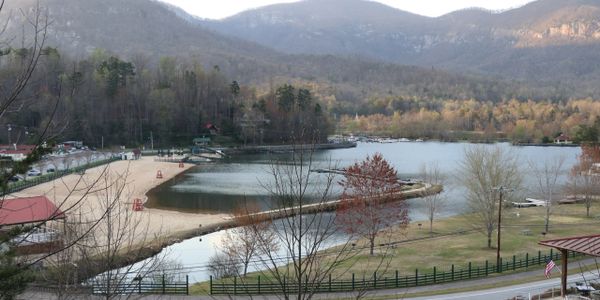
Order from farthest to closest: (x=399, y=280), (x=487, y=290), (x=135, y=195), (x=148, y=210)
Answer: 1. (x=135, y=195)
2. (x=148, y=210)
3. (x=399, y=280)
4. (x=487, y=290)

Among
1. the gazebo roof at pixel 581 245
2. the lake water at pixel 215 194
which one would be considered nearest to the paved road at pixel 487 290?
the gazebo roof at pixel 581 245

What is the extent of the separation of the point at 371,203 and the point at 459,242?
5494mm

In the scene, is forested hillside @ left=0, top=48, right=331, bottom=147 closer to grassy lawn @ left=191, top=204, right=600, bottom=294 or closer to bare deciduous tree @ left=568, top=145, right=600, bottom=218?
bare deciduous tree @ left=568, top=145, right=600, bottom=218

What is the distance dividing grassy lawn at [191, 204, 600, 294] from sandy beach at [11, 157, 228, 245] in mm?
8381

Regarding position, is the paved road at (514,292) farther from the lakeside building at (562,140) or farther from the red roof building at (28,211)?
the lakeside building at (562,140)

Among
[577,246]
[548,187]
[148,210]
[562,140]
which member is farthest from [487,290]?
[562,140]

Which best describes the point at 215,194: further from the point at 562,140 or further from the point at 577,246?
the point at 562,140

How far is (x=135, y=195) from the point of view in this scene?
4884 cm

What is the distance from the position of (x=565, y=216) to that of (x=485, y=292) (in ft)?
71.9

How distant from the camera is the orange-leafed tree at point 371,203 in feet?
89.3

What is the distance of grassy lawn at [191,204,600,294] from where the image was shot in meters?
23.9

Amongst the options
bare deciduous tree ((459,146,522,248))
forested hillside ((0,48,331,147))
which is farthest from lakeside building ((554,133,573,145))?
bare deciduous tree ((459,146,522,248))

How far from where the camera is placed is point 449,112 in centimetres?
16438

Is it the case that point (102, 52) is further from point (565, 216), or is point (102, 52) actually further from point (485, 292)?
point (485, 292)
